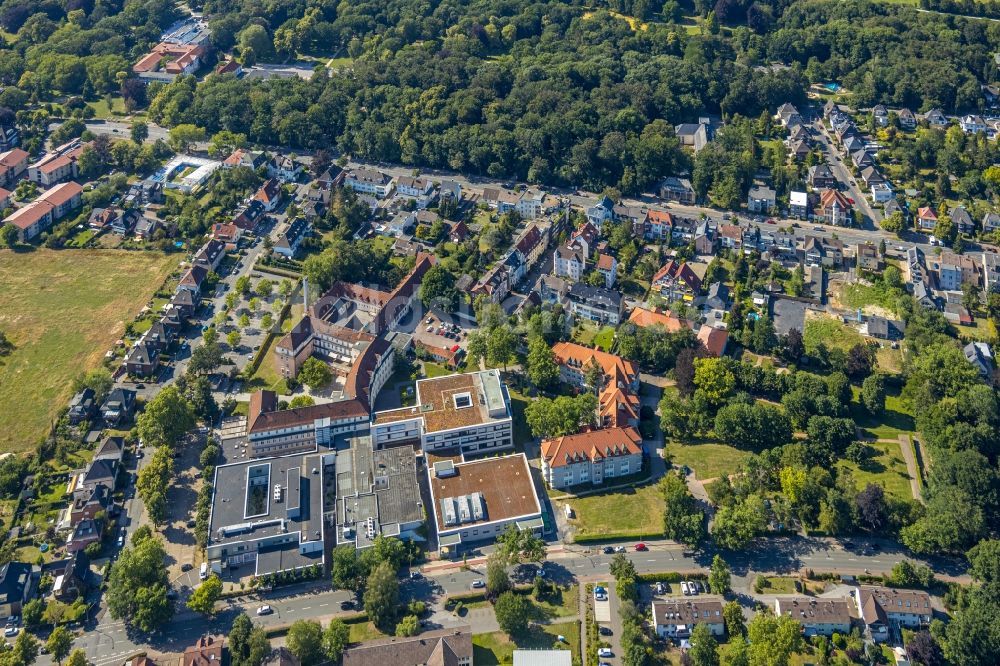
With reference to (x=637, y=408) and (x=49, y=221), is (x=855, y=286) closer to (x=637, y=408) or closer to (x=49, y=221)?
(x=637, y=408)

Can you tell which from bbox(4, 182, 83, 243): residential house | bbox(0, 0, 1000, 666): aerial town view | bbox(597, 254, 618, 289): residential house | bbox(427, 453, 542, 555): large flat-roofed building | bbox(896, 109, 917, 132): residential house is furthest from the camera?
bbox(896, 109, 917, 132): residential house

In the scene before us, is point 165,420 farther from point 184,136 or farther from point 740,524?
point 184,136

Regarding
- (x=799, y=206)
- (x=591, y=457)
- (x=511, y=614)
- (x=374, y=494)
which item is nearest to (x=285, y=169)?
(x=374, y=494)

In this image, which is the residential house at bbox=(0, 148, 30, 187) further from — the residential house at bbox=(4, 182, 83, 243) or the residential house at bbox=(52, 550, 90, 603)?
the residential house at bbox=(52, 550, 90, 603)

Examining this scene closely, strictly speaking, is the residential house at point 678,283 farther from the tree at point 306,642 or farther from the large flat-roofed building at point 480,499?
the tree at point 306,642

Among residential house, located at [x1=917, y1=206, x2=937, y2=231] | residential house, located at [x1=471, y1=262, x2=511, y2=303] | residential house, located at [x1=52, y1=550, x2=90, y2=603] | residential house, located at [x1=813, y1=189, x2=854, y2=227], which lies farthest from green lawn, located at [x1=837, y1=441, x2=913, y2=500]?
residential house, located at [x1=52, y1=550, x2=90, y2=603]

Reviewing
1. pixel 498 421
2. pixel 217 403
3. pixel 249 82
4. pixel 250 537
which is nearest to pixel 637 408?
pixel 498 421
